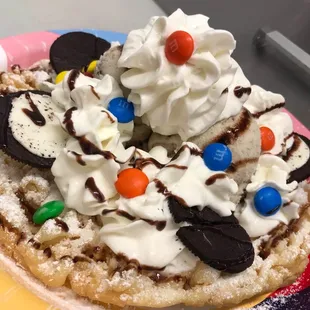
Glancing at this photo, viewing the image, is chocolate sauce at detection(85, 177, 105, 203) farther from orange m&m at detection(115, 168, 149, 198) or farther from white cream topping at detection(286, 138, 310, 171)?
white cream topping at detection(286, 138, 310, 171)

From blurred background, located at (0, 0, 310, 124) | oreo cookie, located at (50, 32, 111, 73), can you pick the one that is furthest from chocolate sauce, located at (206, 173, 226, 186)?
blurred background, located at (0, 0, 310, 124)

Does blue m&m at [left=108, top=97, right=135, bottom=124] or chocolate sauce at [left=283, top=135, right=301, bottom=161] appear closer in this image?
blue m&m at [left=108, top=97, right=135, bottom=124]

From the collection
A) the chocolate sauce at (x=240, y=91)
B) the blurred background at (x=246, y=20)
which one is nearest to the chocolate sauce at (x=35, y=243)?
the chocolate sauce at (x=240, y=91)

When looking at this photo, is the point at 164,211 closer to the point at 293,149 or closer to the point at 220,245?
the point at 220,245

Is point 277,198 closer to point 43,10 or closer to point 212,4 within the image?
point 43,10

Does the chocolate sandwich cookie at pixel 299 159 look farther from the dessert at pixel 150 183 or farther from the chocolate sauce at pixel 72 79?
the chocolate sauce at pixel 72 79

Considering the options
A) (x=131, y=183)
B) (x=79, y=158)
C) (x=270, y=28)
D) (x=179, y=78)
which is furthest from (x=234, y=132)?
(x=270, y=28)
